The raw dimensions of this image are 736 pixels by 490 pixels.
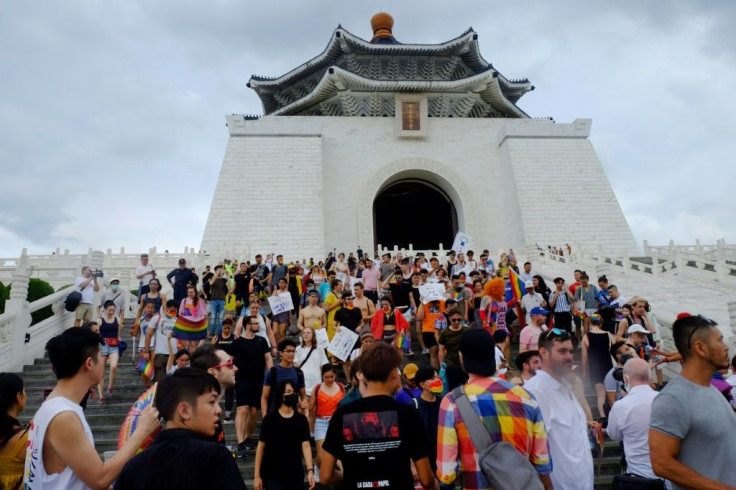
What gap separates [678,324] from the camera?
247 cm

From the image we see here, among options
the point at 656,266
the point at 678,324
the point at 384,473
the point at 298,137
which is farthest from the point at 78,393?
the point at 298,137

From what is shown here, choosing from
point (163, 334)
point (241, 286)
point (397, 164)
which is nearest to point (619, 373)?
point (163, 334)

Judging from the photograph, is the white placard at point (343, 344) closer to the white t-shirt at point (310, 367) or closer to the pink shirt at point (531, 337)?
the white t-shirt at point (310, 367)

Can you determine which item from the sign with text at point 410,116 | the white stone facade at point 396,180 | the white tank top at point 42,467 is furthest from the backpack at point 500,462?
the sign with text at point 410,116

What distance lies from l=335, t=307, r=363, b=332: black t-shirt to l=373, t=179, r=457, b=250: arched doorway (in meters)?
19.7

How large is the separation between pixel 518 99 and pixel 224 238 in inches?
755

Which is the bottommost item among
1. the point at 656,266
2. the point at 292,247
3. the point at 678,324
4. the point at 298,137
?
the point at 678,324

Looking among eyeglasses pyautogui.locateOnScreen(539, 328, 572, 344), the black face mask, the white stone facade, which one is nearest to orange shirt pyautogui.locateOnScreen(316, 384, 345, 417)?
the black face mask

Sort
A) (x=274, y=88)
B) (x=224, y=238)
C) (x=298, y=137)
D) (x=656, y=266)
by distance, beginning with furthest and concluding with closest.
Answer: (x=274, y=88) → (x=298, y=137) → (x=224, y=238) → (x=656, y=266)

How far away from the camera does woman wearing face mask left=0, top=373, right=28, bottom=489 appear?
2.39 meters

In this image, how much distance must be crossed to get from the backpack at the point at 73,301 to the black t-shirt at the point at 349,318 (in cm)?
452

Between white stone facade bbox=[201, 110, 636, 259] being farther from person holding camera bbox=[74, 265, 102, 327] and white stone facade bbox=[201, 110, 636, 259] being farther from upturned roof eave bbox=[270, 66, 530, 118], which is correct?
person holding camera bbox=[74, 265, 102, 327]

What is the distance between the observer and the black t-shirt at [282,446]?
344 cm

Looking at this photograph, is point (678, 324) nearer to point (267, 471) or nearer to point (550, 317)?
point (267, 471)
